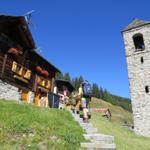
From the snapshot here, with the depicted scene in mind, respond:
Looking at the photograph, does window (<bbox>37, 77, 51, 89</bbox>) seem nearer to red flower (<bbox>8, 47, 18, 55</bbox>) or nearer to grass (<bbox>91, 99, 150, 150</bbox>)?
red flower (<bbox>8, 47, 18, 55</bbox>)

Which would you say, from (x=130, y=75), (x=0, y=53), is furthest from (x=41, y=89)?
(x=130, y=75)

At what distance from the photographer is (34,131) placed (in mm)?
13320

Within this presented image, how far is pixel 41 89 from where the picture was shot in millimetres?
29125

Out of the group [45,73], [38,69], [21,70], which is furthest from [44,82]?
[21,70]

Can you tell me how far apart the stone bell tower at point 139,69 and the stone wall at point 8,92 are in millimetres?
16686

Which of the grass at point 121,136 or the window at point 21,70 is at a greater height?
the window at point 21,70

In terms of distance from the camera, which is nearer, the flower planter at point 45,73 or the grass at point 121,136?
the grass at point 121,136

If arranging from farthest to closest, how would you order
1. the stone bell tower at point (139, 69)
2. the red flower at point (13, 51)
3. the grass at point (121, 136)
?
the stone bell tower at point (139, 69), the red flower at point (13, 51), the grass at point (121, 136)

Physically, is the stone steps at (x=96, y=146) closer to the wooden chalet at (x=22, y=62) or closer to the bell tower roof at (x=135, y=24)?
the wooden chalet at (x=22, y=62)

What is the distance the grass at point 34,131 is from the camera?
1193cm

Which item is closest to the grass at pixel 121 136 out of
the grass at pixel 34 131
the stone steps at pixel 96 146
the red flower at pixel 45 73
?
the stone steps at pixel 96 146

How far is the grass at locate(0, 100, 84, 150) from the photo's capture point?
39.1 feet

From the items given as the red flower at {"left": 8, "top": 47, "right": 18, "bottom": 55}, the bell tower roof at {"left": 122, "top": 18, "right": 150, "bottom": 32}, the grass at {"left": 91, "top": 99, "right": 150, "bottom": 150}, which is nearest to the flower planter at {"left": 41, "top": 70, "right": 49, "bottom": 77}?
the red flower at {"left": 8, "top": 47, "right": 18, "bottom": 55}

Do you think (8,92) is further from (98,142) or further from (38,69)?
(98,142)
